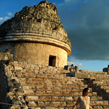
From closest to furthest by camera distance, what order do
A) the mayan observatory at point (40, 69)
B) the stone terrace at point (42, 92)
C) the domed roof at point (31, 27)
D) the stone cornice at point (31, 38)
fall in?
1. the stone terrace at point (42, 92)
2. the mayan observatory at point (40, 69)
3. the stone cornice at point (31, 38)
4. the domed roof at point (31, 27)

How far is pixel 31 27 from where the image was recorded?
11.2 m

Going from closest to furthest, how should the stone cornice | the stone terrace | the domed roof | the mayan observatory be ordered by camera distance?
the stone terrace → the mayan observatory → the stone cornice → the domed roof

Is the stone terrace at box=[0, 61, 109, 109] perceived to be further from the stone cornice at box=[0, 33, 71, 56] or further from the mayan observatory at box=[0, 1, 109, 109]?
the stone cornice at box=[0, 33, 71, 56]

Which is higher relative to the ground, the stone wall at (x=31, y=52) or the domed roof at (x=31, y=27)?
the domed roof at (x=31, y=27)

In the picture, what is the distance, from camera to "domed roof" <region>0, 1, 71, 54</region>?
10.9m

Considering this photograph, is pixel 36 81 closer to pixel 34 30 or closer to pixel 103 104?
pixel 103 104

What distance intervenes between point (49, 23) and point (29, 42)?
2467 millimetres

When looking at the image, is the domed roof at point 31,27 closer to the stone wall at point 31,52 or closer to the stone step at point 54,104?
the stone wall at point 31,52

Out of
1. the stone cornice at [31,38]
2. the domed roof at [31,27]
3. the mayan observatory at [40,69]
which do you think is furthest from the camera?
the domed roof at [31,27]

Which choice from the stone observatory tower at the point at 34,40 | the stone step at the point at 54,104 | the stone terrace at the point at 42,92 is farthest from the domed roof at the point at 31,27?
the stone step at the point at 54,104

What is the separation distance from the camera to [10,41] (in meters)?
11.1

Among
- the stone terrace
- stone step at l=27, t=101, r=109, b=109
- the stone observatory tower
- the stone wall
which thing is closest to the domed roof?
the stone observatory tower

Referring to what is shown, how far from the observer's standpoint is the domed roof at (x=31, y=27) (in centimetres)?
1094

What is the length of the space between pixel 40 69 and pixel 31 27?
4.34 metres
